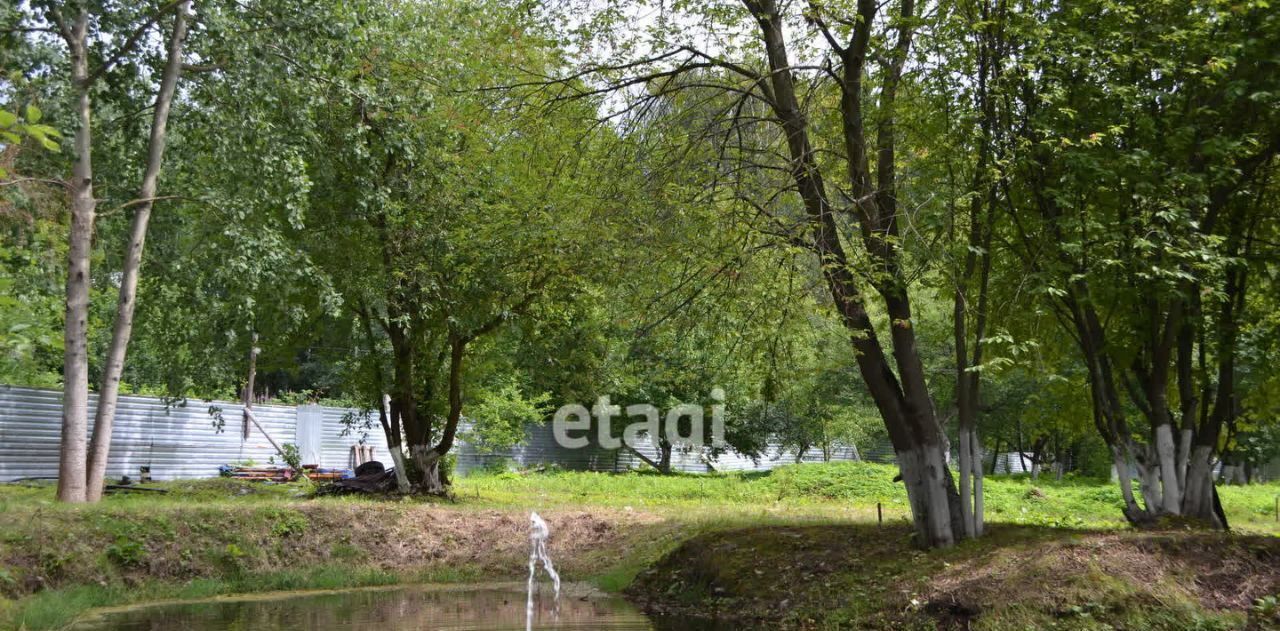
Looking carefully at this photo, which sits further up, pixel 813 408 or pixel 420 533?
pixel 813 408

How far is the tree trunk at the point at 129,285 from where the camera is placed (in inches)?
565

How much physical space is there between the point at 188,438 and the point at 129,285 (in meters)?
8.60

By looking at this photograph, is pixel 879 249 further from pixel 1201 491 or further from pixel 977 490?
pixel 1201 491

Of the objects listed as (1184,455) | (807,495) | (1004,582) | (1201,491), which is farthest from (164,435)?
(1201,491)

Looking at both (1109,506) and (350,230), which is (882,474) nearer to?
(1109,506)

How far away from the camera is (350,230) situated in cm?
1689

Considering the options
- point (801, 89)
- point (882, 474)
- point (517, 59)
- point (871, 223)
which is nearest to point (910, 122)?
point (871, 223)

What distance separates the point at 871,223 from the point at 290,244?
10158mm

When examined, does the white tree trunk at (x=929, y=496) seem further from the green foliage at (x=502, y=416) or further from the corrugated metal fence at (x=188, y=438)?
the green foliage at (x=502, y=416)

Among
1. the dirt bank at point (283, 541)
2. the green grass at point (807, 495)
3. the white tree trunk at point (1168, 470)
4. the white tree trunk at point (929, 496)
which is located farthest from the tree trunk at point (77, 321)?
the white tree trunk at point (1168, 470)

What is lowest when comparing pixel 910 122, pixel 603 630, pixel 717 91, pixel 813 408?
pixel 603 630

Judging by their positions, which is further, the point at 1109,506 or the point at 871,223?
the point at 1109,506

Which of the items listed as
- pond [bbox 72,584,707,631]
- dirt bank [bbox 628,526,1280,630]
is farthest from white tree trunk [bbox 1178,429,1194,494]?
pond [bbox 72,584,707,631]

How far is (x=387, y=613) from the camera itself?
10.6m
